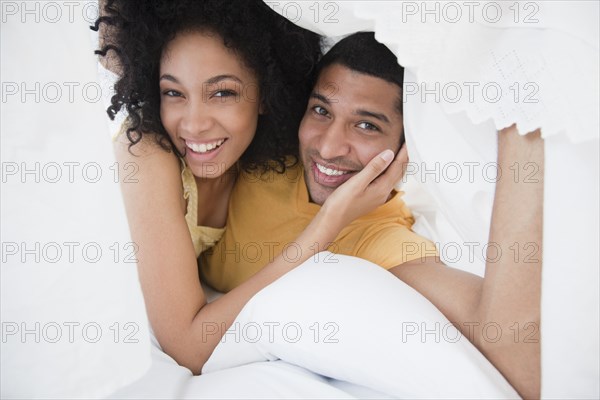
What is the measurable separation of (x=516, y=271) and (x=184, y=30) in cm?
81

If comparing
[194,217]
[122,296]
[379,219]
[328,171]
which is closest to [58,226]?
[122,296]

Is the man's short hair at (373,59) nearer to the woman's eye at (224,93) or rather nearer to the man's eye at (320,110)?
the man's eye at (320,110)

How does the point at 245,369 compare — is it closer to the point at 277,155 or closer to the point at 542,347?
the point at 542,347

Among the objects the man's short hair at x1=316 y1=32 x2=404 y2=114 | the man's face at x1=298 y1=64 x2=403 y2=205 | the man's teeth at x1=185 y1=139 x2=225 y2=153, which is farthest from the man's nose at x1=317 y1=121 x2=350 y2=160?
the man's teeth at x1=185 y1=139 x2=225 y2=153

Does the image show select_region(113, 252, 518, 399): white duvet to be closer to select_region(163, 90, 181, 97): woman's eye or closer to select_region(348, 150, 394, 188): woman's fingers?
select_region(348, 150, 394, 188): woman's fingers

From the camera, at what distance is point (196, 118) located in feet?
4.44

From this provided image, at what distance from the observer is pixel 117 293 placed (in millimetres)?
903

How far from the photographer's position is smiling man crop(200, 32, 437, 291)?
1445mm

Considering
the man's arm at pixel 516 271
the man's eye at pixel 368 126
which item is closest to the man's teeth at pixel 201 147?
the man's eye at pixel 368 126

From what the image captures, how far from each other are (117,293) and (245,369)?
0.82 feet

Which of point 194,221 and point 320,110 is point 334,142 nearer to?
point 320,110

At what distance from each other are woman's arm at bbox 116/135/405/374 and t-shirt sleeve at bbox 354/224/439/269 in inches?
6.1

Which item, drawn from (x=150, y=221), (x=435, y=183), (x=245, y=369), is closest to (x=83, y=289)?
(x=245, y=369)

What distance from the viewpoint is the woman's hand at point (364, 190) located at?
4.48 feet
